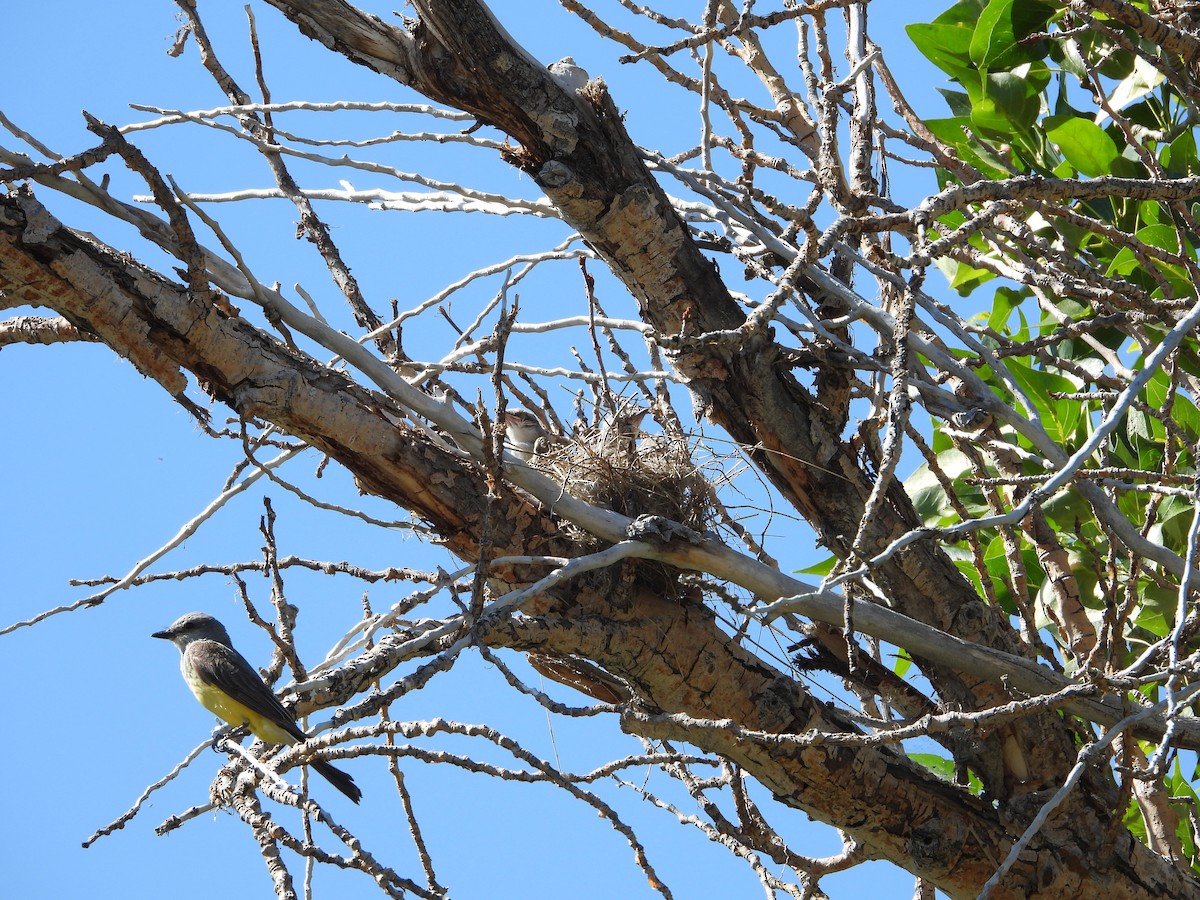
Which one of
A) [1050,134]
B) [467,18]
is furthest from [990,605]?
[467,18]

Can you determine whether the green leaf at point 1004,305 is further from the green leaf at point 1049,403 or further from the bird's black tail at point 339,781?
the bird's black tail at point 339,781

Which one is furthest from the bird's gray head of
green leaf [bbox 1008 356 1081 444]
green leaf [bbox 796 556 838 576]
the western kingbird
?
green leaf [bbox 1008 356 1081 444]

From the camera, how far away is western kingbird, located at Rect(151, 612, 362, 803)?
4.01 metres

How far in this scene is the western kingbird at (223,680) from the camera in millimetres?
4008

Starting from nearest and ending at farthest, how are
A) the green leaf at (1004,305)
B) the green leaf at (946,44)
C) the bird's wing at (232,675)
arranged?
1. the bird's wing at (232,675)
2. the green leaf at (946,44)
3. the green leaf at (1004,305)

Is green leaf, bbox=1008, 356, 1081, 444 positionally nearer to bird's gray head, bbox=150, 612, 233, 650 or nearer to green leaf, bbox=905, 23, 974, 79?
green leaf, bbox=905, 23, 974, 79

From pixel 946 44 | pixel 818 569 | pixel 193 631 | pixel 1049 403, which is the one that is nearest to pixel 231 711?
pixel 193 631

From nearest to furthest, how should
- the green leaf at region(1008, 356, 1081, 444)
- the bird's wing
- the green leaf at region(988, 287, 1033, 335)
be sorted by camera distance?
the bird's wing → the green leaf at region(1008, 356, 1081, 444) → the green leaf at region(988, 287, 1033, 335)

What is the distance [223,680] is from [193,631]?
2.91 ft

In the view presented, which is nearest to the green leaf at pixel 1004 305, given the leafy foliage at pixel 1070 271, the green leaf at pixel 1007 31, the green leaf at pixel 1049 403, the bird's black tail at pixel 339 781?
the leafy foliage at pixel 1070 271

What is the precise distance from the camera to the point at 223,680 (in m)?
4.32

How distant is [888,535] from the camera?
3.40 metres

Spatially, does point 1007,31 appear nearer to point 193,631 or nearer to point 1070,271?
point 1070,271

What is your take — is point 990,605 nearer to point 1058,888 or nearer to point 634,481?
point 1058,888
